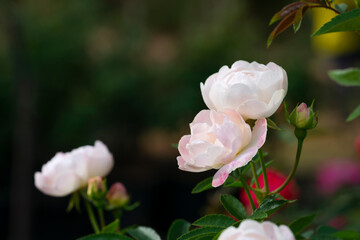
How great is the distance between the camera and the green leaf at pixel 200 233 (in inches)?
10.9

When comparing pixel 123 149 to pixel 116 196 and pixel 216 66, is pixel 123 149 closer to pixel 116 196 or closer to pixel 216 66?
pixel 216 66

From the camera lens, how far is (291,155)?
3246 millimetres

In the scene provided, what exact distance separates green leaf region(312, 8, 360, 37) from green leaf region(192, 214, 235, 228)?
0.36 ft

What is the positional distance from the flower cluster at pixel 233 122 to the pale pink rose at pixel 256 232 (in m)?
0.05

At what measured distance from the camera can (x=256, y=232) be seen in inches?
8.5

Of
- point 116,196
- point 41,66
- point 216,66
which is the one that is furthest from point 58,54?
point 116,196

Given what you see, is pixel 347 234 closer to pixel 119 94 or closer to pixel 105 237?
pixel 105 237

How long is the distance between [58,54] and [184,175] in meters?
0.77

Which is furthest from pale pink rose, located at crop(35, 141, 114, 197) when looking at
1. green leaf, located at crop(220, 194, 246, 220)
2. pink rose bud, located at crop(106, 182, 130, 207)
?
green leaf, located at crop(220, 194, 246, 220)

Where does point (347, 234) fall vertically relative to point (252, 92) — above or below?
below

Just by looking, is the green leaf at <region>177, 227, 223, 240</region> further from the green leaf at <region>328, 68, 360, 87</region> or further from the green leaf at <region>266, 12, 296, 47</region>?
the green leaf at <region>328, 68, 360, 87</region>

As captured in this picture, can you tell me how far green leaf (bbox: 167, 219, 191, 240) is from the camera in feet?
1.15

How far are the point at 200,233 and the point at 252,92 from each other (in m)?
0.08

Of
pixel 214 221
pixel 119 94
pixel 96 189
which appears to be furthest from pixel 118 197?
pixel 119 94
